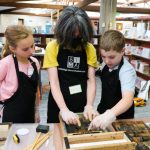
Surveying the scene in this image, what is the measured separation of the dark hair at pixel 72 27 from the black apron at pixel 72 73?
0.10 meters

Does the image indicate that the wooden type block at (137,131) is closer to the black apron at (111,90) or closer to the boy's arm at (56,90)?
the black apron at (111,90)

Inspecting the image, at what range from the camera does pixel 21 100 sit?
142cm

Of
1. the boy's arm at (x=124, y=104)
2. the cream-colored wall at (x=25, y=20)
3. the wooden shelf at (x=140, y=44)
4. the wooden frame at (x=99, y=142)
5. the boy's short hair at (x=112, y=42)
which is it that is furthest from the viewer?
the cream-colored wall at (x=25, y=20)

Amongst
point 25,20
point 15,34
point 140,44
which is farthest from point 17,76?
point 25,20

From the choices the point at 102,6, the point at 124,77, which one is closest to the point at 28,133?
the point at 124,77

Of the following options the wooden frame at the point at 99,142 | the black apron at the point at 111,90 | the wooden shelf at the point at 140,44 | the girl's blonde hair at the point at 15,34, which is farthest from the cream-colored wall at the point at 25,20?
the wooden frame at the point at 99,142

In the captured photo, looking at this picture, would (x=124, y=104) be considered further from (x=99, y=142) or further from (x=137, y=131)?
(x=99, y=142)

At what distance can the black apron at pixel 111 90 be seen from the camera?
1378 mm

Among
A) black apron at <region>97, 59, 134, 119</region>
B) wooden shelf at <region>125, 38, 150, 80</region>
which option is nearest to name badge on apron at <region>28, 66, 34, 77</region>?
black apron at <region>97, 59, 134, 119</region>

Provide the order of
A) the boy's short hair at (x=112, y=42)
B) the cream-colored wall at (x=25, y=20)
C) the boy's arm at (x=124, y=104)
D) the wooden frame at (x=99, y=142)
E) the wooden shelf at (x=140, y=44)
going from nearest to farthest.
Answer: the wooden frame at (x=99, y=142)
the boy's arm at (x=124, y=104)
the boy's short hair at (x=112, y=42)
the wooden shelf at (x=140, y=44)
the cream-colored wall at (x=25, y=20)

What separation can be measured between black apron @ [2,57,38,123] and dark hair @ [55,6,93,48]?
31cm

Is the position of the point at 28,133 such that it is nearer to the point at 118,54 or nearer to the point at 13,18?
the point at 118,54

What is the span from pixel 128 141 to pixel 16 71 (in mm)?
783

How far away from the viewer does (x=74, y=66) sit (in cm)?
139
